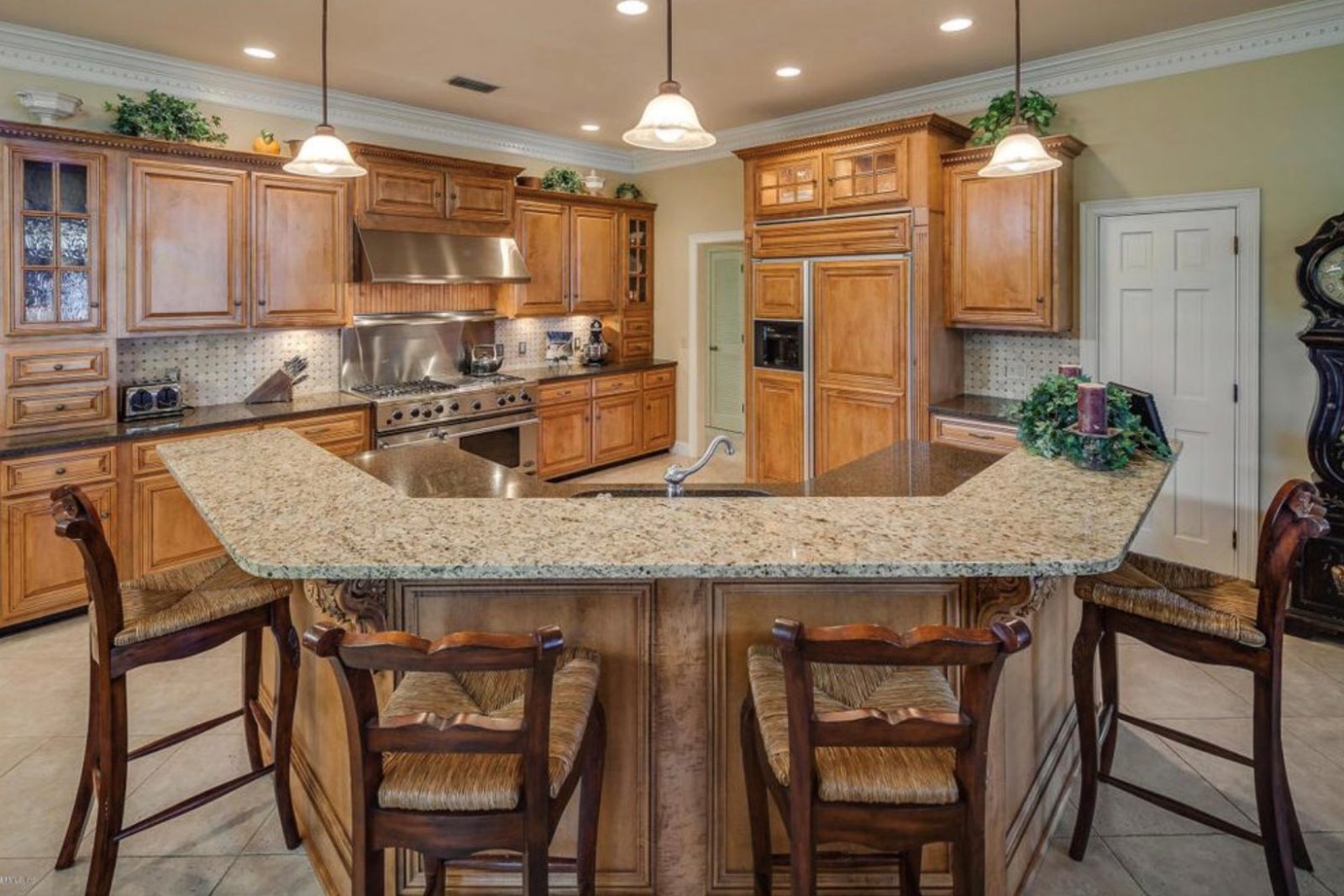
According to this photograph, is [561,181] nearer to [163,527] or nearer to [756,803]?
[163,527]

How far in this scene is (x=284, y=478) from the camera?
93.0 inches

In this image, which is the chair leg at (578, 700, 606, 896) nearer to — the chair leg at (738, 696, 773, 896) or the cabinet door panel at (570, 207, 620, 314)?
the chair leg at (738, 696, 773, 896)

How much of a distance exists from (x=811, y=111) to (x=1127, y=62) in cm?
212

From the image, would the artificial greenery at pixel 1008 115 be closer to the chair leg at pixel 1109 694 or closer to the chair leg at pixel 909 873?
the chair leg at pixel 1109 694

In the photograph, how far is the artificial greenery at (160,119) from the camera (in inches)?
168

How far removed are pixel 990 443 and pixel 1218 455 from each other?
117 cm

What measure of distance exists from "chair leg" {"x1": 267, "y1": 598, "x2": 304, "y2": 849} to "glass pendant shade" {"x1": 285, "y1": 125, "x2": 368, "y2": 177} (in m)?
1.68

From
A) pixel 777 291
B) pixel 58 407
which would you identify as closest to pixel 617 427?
pixel 777 291

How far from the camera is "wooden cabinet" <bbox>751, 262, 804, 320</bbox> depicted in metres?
5.50

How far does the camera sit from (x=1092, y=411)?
8.37ft

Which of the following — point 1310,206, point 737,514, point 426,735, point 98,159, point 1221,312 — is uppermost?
point 98,159

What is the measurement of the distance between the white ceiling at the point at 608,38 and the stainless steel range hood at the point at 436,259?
973 mm

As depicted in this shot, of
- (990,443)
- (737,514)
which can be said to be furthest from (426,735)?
(990,443)

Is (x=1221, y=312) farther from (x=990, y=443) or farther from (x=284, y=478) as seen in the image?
(x=284, y=478)
